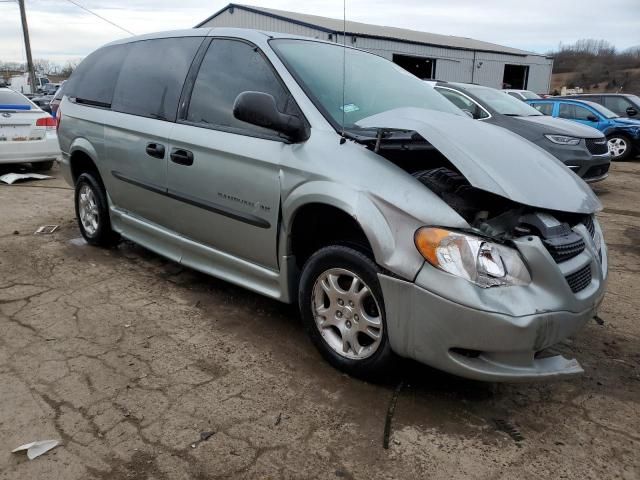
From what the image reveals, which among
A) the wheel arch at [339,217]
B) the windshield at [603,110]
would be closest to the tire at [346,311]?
the wheel arch at [339,217]

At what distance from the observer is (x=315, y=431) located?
244 centimetres

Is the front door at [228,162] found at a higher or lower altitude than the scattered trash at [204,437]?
higher

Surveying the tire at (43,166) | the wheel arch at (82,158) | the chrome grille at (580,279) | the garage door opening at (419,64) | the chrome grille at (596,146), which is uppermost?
the garage door opening at (419,64)

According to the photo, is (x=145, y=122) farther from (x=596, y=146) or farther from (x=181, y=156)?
(x=596, y=146)

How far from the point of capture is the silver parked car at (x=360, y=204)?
2342 millimetres

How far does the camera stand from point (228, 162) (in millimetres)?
3258

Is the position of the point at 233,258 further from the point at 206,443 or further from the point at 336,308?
the point at 206,443

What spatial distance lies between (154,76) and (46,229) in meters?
2.67

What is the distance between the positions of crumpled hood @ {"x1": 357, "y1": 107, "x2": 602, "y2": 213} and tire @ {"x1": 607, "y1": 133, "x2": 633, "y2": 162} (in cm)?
1105

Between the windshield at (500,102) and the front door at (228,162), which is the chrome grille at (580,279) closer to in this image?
the front door at (228,162)

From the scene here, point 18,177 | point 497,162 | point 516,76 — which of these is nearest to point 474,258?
point 497,162

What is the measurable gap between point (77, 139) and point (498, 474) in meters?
4.29

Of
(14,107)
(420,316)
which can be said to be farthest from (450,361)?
(14,107)

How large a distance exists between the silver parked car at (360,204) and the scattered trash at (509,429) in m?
0.31
